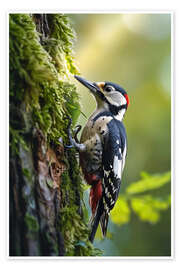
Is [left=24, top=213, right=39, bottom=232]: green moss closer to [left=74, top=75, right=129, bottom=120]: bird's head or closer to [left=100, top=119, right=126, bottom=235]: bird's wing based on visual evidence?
[left=100, top=119, right=126, bottom=235]: bird's wing

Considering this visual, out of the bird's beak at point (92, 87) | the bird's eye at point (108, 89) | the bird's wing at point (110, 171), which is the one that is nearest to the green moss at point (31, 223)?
the bird's wing at point (110, 171)

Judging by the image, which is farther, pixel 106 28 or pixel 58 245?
pixel 106 28

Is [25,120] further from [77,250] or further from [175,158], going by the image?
[175,158]

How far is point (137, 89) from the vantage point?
14.2 ft

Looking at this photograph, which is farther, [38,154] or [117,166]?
[117,166]

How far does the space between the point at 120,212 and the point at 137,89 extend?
2224 millimetres

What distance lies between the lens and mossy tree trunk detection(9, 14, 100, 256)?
1.39m

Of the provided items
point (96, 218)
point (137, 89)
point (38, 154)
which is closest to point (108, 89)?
point (96, 218)

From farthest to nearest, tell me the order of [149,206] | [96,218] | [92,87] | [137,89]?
[137,89], [149,206], [92,87], [96,218]

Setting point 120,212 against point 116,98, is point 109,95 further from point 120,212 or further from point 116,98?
point 120,212

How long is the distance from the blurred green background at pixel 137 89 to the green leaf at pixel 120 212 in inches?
20.8

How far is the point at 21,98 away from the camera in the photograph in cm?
145
